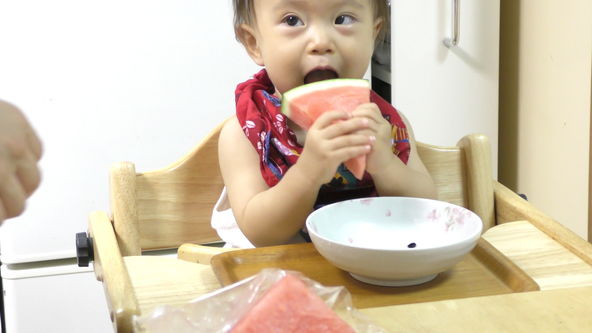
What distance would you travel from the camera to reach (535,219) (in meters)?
1.02

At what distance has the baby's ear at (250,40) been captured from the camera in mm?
1204

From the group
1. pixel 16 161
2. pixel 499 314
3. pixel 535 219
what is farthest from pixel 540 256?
pixel 16 161

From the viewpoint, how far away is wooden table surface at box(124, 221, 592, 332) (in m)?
0.69

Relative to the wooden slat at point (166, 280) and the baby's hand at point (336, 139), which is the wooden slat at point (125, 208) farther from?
the baby's hand at point (336, 139)

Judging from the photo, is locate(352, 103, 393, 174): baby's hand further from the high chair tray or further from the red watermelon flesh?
the red watermelon flesh

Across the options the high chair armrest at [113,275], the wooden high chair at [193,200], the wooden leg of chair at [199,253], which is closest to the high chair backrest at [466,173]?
the wooden high chair at [193,200]

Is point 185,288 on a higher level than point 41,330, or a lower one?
higher

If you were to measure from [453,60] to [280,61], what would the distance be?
844 millimetres

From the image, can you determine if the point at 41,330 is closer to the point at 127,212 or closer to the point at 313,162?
the point at 127,212

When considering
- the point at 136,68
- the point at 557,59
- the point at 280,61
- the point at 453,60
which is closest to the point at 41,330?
the point at 136,68

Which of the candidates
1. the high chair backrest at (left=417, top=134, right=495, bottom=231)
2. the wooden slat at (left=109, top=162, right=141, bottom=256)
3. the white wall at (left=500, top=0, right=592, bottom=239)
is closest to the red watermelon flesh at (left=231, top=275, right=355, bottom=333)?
the wooden slat at (left=109, top=162, right=141, bottom=256)

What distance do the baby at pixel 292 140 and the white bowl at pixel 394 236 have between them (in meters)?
0.07

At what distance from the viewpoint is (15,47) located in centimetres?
162

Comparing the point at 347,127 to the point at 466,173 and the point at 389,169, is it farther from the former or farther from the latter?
the point at 466,173
